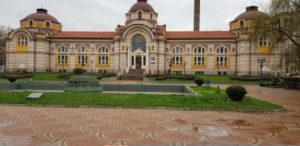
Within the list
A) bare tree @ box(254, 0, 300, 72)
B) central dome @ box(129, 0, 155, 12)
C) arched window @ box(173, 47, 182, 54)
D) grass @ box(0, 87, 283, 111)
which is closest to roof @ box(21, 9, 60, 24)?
central dome @ box(129, 0, 155, 12)

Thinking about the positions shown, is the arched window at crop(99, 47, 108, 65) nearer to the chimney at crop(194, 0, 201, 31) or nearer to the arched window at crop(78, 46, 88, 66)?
the arched window at crop(78, 46, 88, 66)

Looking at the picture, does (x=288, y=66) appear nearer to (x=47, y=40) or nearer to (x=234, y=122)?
(x=234, y=122)

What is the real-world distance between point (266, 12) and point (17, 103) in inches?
862

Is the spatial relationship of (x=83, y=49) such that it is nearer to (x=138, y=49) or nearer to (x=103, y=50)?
(x=103, y=50)

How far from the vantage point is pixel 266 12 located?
21.7m

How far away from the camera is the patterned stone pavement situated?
22.3 feet

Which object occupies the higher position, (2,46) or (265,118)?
(2,46)

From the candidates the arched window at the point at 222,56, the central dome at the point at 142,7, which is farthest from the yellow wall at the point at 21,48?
the arched window at the point at 222,56

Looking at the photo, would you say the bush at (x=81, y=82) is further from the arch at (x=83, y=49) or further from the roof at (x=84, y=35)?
the arch at (x=83, y=49)

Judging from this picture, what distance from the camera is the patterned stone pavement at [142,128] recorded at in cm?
680

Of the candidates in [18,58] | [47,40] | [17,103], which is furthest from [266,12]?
[18,58]

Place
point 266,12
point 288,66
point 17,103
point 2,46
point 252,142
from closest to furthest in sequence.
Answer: point 252,142 < point 17,103 < point 266,12 < point 288,66 < point 2,46

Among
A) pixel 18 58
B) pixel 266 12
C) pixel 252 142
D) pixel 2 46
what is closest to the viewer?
pixel 252 142

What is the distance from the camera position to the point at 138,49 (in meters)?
49.2
